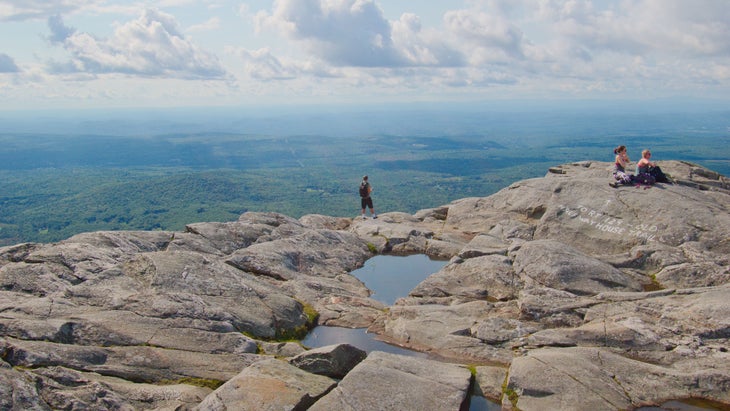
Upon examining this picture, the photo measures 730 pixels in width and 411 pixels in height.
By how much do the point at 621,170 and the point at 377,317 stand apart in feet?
72.6

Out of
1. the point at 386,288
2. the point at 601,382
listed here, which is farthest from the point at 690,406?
the point at 386,288

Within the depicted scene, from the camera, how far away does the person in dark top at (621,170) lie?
1242 inches

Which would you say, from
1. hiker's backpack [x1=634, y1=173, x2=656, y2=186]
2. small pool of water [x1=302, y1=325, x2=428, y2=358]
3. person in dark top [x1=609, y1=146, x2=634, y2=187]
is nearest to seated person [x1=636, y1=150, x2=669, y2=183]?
hiker's backpack [x1=634, y1=173, x2=656, y2=186]

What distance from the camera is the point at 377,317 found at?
20547mm

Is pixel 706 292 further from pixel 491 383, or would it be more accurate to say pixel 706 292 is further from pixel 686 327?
pixel 491 383

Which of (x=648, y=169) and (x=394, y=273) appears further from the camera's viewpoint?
(x=648, y=169)

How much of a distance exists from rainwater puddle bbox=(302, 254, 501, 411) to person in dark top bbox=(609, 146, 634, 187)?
42.3ft

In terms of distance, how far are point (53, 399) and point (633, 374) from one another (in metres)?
15.3

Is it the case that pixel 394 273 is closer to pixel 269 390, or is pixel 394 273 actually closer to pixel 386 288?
pixel 386 288

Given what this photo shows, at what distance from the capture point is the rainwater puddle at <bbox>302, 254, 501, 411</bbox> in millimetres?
17797

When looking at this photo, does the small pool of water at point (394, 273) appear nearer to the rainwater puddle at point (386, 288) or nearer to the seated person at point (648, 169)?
the rainwater puddle at point (386, 288)

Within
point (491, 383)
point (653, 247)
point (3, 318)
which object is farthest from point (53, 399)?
point (653, 247)

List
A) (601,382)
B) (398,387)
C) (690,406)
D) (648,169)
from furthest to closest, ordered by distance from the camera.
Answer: (648,169) < (601,382) < (690,406) < (398,387)

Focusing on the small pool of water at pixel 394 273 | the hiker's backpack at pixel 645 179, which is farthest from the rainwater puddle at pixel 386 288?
the hiker's backpack at pixel 645 179
